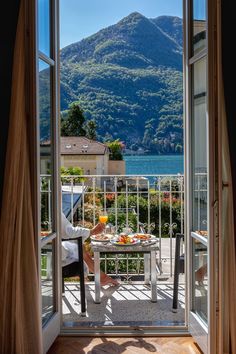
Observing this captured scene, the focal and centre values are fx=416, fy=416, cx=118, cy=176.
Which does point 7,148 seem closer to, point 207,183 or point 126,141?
point 207,183

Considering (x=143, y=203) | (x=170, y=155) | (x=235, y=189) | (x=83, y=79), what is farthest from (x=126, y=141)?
(x=235, y=189)

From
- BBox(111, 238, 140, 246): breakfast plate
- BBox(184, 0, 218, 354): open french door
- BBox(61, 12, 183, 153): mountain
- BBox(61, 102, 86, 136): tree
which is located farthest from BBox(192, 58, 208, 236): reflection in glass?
BBox(61, 12, 183, 153): mountain

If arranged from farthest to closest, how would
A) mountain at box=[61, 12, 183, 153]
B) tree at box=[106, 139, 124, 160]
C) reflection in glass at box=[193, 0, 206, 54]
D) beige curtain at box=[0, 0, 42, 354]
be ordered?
mountain at box=[61, 12, 183, 153] < tree at box=[106, 139, 124, 160] < reflection in glass at box=[193, 0, 206, 54] < beige curtain at box=[0, 0, 42, 354]

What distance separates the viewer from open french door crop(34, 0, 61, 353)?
2766 millimetres

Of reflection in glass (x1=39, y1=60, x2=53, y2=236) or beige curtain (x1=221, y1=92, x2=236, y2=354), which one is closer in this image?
beige curtain (x1=221, y1=92, x2=236, y2=354)

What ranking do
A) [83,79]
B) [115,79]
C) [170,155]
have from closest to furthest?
[170,155], [83,79], [115,79]

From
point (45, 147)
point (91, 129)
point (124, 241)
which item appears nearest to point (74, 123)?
point (91, 129)

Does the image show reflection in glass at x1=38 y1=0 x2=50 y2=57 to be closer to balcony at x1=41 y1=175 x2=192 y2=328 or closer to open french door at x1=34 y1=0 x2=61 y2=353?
open french door at x1=34 y1=0 x2=61 y2=353

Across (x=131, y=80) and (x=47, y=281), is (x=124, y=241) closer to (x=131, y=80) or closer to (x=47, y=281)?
(x=47, y=281)

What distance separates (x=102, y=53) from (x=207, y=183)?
14384 mm

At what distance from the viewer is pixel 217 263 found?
8.14 ft

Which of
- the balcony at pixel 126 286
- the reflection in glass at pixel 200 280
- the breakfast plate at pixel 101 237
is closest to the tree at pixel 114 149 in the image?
the balcony at pixel 126 286

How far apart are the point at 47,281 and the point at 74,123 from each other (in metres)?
9.28

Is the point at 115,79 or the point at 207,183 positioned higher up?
the point at 115,79
